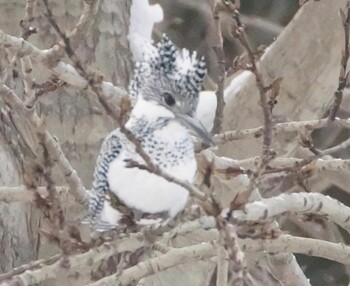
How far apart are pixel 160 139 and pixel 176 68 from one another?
76 millimetres

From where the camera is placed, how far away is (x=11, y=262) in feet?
4.90

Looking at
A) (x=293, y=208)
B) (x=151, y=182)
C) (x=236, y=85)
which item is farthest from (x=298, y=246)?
(x=236, y=85)

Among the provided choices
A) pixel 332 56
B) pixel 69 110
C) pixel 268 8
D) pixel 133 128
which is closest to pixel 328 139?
pixel 268 8

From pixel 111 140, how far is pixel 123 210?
8 cm

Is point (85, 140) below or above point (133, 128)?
below

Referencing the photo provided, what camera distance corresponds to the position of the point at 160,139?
1.00 meters

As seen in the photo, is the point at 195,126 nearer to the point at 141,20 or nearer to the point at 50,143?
the point at 50,143

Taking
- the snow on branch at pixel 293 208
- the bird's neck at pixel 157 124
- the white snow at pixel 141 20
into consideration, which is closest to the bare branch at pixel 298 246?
the snow on branch at pixel 293 208

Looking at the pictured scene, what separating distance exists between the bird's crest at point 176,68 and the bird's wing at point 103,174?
2.7 inches

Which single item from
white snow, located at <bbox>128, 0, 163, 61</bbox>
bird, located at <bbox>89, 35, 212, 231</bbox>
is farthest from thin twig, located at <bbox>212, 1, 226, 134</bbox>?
white snow, located at <bbox>128, 0, 163, 61</bbox>

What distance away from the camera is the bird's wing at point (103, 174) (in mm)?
1015

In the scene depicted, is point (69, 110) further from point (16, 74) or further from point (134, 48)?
point (16, 74)

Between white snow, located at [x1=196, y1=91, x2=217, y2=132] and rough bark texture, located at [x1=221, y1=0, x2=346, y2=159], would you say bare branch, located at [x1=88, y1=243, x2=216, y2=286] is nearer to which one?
white snow, located at [x1=196, y1=91, x2=217, y2=132]

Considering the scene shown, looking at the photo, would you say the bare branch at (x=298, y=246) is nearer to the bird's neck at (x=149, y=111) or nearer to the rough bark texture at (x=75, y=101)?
the bird's neck at (x=149, y=111)
